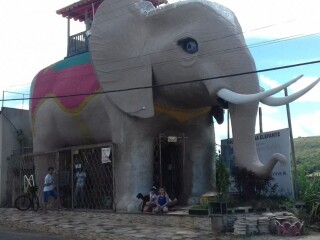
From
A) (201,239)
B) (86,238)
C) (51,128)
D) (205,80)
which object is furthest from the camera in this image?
(51,128)

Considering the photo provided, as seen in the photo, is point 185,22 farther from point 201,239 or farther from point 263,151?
point 201,239

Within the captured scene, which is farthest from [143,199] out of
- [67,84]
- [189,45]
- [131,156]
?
[67,84]

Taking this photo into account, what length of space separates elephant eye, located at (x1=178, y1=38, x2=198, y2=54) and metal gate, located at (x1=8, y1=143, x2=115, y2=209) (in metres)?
3.18

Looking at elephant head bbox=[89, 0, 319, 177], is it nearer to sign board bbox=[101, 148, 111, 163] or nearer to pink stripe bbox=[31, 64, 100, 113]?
pink stripe bbox=[31, 64, 100, 113]

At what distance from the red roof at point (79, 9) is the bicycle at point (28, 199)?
7.82 metres

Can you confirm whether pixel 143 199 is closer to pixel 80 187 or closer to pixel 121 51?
pixel 80 187

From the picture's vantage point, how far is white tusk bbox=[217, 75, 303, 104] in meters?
10.1

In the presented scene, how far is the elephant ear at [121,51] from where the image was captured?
12.8m

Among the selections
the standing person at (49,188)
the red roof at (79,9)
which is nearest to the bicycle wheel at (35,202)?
the standing person at (49,188)

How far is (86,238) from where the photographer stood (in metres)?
10.4

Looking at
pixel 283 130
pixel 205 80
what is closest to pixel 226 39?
pixel 205 80

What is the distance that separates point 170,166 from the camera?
14.5m

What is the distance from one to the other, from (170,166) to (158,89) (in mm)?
2701

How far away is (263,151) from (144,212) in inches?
132
